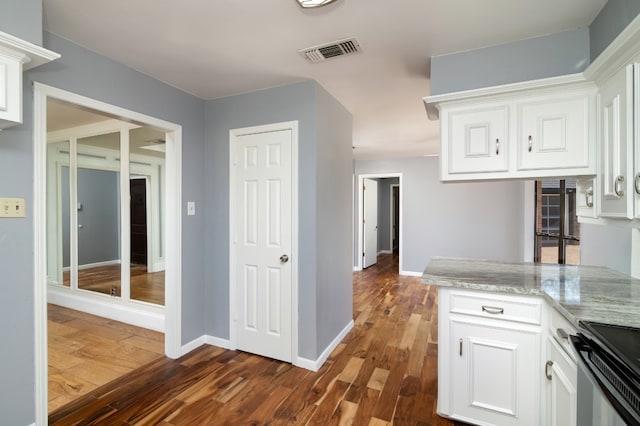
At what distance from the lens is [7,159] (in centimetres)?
162

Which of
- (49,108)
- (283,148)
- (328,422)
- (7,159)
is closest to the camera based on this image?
(7,159)

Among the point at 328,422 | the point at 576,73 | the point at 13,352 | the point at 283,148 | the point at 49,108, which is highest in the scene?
the point at 49,108

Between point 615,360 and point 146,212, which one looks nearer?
point 615,360

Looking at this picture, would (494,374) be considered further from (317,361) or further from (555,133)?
(555,133)

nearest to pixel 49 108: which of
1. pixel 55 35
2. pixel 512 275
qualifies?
pixel 55 35

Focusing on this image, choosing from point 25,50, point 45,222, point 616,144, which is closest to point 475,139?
point 616,144

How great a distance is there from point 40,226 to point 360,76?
2.45 meters

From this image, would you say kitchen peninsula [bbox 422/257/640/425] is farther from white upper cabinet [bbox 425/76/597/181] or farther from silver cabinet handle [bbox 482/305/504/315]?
white upper cabinet [bbox 425/76/597/181]

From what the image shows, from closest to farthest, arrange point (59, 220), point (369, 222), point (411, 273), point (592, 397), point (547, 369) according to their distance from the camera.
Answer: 1. point (592, 397)
2. point (547, 369)
3. point (59, 220)
4. point (411, 273)
5. point (369, 222)

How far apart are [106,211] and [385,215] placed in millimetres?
6832

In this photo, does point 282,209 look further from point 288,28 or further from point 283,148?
point 288,28

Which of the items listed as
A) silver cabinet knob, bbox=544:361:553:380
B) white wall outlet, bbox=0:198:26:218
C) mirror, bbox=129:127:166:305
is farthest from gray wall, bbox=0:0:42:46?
silver cabinet knob, bbox=544:361:553:380

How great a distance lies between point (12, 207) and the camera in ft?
5.39

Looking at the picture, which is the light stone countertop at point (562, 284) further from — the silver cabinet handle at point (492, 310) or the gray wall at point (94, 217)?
the gray wall at point (94, 217)
